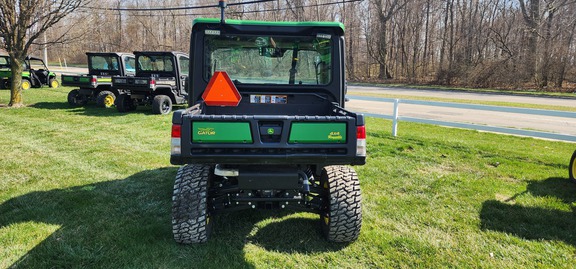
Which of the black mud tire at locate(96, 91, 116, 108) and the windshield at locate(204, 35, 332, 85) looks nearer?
the windshield at locate(204, 35, 332, 85)

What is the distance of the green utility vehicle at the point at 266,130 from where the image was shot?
3.03m

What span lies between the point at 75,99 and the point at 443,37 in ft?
90.0

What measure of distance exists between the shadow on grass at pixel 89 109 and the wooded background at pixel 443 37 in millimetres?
2380

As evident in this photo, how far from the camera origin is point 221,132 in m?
3.00

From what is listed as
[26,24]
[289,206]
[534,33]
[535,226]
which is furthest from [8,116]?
[534,33]

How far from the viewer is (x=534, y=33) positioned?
2442 cm

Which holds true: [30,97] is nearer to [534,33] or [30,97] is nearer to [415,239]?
[415,239]

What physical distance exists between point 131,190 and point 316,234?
2.56 m

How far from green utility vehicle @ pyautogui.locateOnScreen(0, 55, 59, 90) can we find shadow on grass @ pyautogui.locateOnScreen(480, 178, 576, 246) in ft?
71.0

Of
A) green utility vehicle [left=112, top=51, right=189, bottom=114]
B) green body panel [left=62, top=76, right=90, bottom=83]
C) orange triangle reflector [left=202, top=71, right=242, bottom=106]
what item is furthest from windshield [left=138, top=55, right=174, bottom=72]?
orange triangle reflector [left=202, top=71, right=242, bottom=106]

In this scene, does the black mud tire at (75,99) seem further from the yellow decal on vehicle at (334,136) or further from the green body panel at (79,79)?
the yellow decal on vehicle at (334,136)

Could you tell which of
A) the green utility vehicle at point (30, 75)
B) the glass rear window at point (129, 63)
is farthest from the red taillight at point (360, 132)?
the green utility vehicle at point (30, 75)

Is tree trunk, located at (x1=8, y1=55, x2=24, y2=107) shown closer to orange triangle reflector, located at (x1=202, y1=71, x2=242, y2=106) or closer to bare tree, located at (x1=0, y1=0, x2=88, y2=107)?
bare tree, located at (x1=0, y1=0, x2=88, y2=107)

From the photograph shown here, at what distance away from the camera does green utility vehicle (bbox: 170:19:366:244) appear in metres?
3.03
